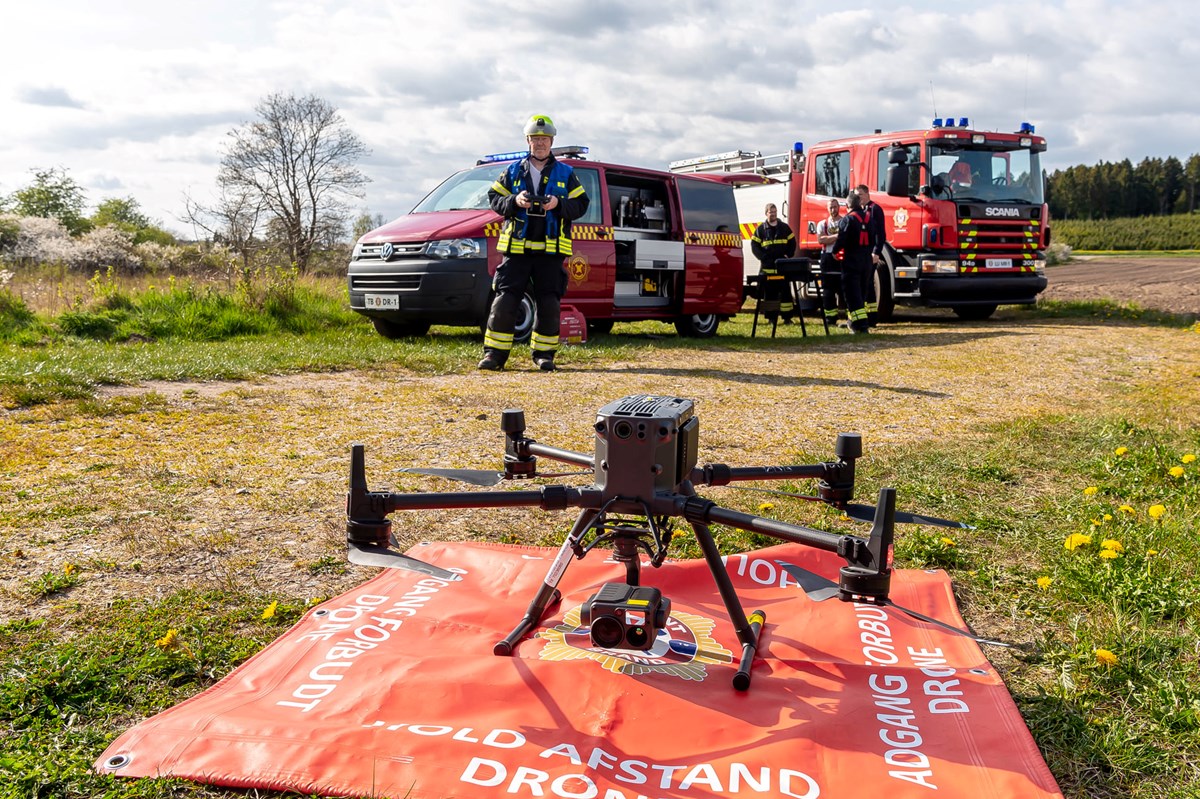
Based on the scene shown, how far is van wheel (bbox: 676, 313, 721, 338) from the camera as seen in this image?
12.8 metres

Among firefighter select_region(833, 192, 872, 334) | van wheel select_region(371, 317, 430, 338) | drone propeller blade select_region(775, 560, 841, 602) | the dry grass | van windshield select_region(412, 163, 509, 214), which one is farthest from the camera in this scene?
firefighter select_region(833, 192, 872, 334)

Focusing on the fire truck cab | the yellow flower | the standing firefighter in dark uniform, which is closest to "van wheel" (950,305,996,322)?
the fire truck cab

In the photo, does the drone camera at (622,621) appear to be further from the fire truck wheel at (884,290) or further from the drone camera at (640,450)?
the fire truck wheel at (884,290)

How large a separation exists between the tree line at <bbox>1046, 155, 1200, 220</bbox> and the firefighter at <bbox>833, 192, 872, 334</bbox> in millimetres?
61634

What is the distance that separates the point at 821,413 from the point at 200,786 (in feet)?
17.0

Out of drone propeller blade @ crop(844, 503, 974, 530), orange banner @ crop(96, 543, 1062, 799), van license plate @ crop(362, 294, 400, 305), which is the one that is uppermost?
van license plate @ crop(362, 294, 400, 305)

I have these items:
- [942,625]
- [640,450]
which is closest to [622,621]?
[640,450]

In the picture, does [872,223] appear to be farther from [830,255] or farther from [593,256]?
[593,256]

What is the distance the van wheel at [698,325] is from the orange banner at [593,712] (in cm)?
994

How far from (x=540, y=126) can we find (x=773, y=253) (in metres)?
6.32

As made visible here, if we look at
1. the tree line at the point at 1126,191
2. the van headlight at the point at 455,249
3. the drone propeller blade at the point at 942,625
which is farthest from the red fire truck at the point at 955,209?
the tree line at the point at 1126,191

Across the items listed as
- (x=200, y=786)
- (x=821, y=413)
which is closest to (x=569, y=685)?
(x=200, y=786)

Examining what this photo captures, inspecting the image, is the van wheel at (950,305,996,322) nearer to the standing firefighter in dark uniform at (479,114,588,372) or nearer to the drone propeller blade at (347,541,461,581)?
the standing firefighter in dark uniform at (479,114,588,372)

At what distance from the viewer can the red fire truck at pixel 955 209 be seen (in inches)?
527
